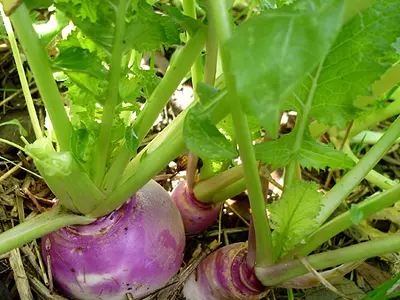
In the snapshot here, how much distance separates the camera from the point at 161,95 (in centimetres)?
77

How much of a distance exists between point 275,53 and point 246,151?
24 cm

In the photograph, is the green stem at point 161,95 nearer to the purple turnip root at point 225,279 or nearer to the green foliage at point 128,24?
the green foliage at point 128,24

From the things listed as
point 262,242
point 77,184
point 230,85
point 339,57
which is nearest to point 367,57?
point 339,57

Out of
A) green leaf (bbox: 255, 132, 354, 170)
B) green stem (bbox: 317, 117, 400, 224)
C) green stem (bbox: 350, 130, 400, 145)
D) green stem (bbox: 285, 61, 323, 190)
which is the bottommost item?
green stem (bbox: 350, 130, 400, 145)

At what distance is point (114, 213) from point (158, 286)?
0.15 metres

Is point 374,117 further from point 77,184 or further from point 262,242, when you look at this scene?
point 77,184

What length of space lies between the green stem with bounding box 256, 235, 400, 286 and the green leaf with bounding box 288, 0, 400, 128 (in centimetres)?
17

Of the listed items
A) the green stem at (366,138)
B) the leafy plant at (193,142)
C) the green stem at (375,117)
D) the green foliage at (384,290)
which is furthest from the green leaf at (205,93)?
the green stem at (366,138)

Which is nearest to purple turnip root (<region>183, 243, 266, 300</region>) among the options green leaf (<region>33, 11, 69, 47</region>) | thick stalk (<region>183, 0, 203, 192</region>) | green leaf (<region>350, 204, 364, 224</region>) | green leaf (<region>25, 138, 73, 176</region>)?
thick stalk (<region>183, 0, 203, 192</region>)

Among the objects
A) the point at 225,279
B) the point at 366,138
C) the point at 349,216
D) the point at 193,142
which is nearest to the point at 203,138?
the point at 193,142

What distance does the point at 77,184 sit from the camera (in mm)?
754

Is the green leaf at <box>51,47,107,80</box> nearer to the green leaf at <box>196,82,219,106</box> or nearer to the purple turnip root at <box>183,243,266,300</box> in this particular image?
the green leaf at <box>196,82,219,106</box>

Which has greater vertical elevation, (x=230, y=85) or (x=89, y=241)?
(x=230, y=85)

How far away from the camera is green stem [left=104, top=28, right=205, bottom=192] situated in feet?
2.43
